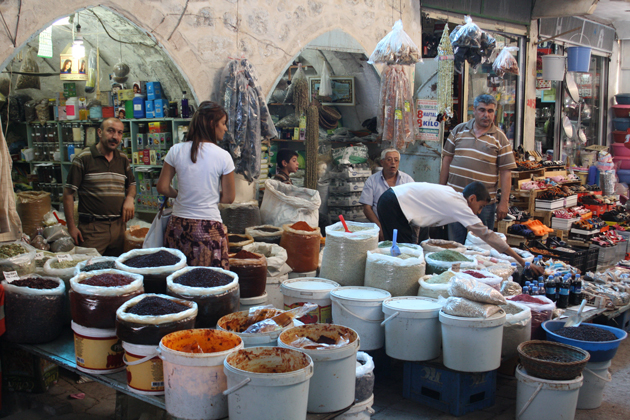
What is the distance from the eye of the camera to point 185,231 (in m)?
3.48

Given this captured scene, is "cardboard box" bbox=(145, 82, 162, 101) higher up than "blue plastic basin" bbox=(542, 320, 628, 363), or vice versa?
"cardboard box" bbox=(145, 82, 162, 101)

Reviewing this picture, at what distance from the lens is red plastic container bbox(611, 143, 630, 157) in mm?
12602

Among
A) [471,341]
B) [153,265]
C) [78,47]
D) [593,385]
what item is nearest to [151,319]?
[153,265]

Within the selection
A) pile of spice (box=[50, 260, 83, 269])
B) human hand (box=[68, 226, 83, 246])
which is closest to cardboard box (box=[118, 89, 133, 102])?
human hand (box=[68, 226, 83, 246])

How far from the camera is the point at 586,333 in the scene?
3535mm

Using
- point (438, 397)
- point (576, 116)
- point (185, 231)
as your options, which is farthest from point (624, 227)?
point (185, 231)

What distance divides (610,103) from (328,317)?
41.9ft

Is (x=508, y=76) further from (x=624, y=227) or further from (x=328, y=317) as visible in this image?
(x=328, y=317)

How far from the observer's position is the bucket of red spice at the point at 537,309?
12.0 feet

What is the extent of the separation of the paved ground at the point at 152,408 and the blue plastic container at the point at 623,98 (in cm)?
1148

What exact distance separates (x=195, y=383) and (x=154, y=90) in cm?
407

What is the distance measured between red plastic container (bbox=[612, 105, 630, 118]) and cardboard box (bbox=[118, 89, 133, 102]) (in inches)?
471

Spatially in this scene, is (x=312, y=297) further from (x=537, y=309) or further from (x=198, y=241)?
(x=537, y=309)

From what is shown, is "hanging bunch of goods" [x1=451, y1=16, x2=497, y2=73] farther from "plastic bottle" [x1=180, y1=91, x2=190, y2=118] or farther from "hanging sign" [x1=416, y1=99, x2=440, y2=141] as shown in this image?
"plastic bottle" [x1=180, y1=91, x2=190, y2=118]
